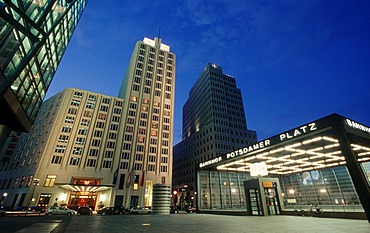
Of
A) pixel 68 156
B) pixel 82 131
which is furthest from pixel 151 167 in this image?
pixel 82 131

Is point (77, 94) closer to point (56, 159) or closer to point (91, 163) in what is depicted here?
point (56, 159)

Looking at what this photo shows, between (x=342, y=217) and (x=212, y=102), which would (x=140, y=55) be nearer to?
(x=212, y=102)

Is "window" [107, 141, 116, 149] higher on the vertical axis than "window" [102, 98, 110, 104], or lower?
lower

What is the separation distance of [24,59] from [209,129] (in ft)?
278

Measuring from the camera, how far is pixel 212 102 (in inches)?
3947

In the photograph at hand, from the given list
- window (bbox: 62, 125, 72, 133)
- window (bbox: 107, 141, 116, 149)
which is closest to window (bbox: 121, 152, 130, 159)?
window (bbox: 107, 141, 116, 149)

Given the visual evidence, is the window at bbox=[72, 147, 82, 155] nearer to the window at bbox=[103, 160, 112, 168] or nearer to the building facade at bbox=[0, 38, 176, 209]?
the building facade at bbox=[0, 38, 176, 209]

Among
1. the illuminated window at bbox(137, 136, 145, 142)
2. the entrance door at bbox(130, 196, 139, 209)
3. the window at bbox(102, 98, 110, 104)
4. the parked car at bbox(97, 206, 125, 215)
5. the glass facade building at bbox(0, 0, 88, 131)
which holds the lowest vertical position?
the parked car at bbox(97, 206, 125, 215)

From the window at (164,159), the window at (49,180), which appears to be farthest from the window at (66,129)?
the window at (164,159)

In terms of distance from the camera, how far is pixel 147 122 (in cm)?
7250

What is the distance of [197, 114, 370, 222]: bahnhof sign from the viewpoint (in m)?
14.5

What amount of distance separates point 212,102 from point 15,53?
90.4 meters

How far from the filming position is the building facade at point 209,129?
87.3 metres

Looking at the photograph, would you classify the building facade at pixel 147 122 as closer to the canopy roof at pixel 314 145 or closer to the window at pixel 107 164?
the window at pixel 107 164
